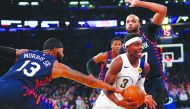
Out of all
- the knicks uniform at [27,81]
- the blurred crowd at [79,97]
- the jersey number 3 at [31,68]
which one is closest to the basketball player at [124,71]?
the knicks uniform at [27,81]

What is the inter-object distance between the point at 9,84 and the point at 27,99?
275 millimetres

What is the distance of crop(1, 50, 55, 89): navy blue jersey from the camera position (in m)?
4.56

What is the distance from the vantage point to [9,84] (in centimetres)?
452

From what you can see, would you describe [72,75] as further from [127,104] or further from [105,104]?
[105,104]

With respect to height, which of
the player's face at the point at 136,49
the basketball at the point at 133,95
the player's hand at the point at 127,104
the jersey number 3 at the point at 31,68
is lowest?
the player's hand at the point at 127,104

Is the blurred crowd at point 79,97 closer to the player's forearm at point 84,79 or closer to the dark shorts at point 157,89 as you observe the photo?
the dark shorts at point 157,89

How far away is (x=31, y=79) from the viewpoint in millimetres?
4582

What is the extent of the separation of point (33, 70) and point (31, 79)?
114 mm

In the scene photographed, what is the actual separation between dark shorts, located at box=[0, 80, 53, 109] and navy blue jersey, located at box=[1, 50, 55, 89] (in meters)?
0.08

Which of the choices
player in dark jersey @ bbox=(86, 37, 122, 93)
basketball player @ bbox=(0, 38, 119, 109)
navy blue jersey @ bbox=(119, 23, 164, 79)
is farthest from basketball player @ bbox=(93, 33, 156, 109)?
player in dark jersey @ bbox=(86, 37, 122, 93)

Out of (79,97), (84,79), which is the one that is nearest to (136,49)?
(84,79)

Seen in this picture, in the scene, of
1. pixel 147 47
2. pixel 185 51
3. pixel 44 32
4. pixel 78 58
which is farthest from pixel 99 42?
pixel 147 47

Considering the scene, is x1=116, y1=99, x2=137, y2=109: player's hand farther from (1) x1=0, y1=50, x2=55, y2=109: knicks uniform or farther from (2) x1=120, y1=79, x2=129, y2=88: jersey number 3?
(1) x1=0, y1=50, x2=55, y2=109: knicks uniform

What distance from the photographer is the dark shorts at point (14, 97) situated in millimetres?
4477
